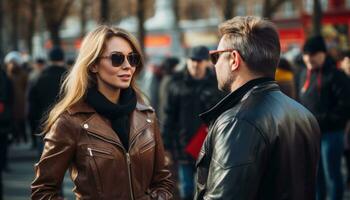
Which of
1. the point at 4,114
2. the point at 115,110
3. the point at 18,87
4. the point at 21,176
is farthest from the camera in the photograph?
the point at 18,87

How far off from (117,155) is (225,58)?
0.94m

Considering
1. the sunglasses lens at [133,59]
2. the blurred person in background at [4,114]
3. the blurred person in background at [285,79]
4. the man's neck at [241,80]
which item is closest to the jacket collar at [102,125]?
the sunglasses lens at [133,59]

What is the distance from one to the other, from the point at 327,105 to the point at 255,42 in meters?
5.11

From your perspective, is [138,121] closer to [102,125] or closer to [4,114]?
[102,125]

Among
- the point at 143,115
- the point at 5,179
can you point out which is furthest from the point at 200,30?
the point at 143,115

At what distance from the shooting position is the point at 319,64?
8414 mm

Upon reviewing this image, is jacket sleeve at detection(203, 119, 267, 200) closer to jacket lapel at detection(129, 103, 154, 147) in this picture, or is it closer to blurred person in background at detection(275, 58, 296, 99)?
jacket lapel at detection(129, 103, 154, 147)

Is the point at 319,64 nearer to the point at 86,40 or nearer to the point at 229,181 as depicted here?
the point at 86,40

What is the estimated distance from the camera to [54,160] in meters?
4.14

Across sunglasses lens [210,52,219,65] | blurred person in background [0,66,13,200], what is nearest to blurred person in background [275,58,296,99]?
blurred person in background [0,66,13,200]

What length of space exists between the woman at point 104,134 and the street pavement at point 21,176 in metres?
5.80

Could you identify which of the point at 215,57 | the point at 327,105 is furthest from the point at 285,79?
the point at 215,57

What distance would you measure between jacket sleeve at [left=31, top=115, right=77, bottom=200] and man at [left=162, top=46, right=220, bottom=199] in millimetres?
4152

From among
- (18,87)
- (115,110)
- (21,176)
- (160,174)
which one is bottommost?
(21,176)
